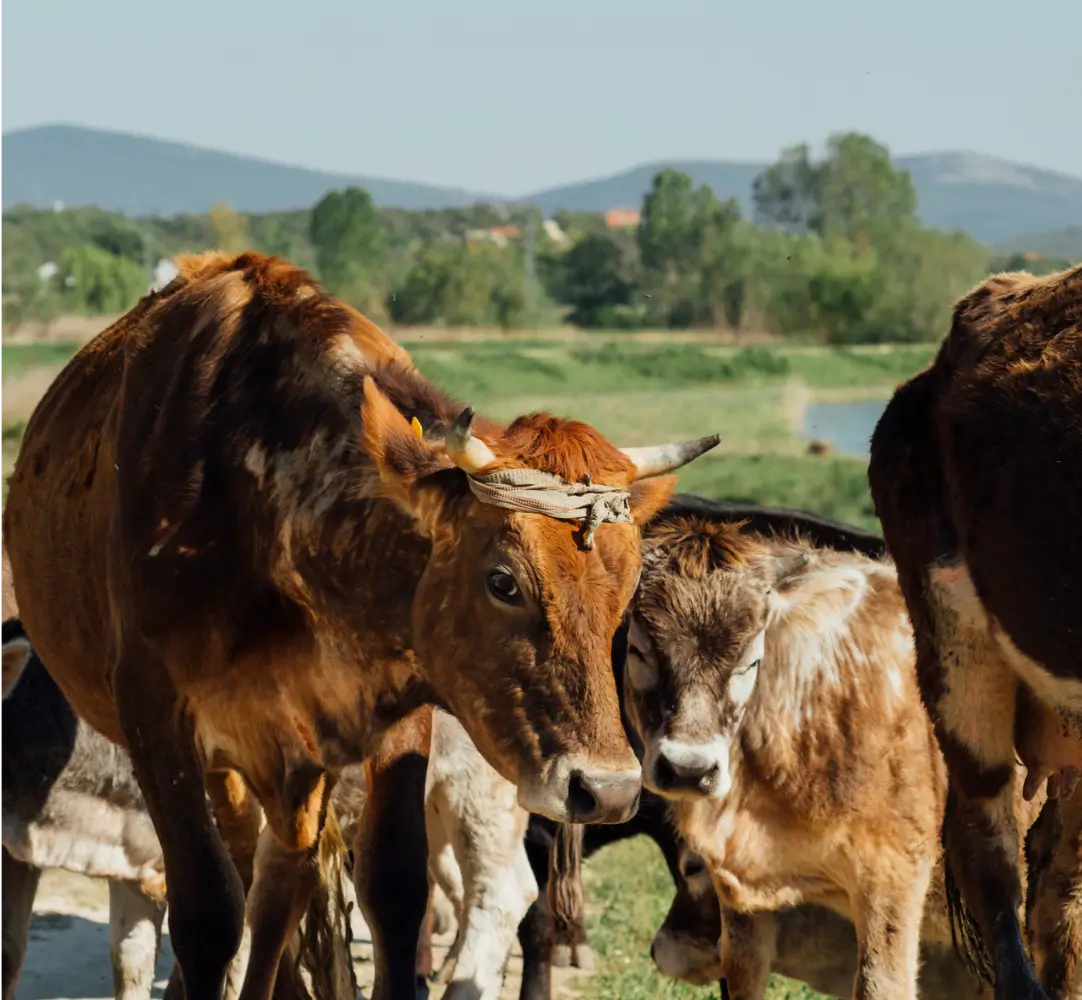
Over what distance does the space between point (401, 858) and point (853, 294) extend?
256ft

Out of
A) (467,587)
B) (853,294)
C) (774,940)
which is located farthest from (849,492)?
(853,294)

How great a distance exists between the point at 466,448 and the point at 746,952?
317cm

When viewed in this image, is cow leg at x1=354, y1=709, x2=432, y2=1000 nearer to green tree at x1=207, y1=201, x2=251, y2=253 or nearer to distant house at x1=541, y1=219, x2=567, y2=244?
green tree at x1=207, y1=201, x2=251, y2=253

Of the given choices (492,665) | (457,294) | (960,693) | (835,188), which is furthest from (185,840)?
(835,188)

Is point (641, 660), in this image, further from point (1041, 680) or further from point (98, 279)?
point (98, 279)

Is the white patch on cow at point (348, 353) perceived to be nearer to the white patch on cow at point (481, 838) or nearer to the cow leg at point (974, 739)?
the cow leg at point (974, 739)

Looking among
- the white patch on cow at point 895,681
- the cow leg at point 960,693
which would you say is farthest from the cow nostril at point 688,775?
the white patch on cow at point 895,681

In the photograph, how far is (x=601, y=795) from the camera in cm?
485

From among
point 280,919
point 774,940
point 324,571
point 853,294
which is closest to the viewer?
point 324,571

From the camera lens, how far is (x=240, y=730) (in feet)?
19.6

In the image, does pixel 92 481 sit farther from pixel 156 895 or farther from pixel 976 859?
pixel 976 859

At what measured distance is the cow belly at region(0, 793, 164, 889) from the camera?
7.80 m

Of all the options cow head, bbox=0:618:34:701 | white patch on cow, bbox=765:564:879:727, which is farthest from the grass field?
cow head, bbox=0:618:34:701

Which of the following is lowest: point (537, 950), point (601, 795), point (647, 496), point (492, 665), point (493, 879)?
point (537, 950)
